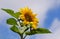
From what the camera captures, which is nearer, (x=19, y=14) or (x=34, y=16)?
(x=19, y=14)

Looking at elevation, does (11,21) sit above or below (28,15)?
below

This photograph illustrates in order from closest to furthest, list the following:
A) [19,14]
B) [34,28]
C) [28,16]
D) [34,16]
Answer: [34,28] → [19,14] → [34,16] → [28,16]

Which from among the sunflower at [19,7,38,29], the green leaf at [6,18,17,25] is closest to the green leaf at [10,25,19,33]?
the green leaf at [6,18,17,25]

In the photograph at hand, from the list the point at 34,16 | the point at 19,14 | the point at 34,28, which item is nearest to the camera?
the point at 34,28

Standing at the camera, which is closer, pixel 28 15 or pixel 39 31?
pixel 39 31

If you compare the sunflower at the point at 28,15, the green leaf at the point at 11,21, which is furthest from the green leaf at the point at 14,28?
the sunflower at the point at 28,15

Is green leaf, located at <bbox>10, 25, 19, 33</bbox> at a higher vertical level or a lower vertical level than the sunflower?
lower

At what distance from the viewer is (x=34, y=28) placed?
1442 millimetres

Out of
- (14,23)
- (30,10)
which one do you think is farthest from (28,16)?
(14,23)

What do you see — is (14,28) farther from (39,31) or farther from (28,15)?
(28,15)

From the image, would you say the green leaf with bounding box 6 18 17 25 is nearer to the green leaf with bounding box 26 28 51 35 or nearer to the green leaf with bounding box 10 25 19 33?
the green leaf with bounding box 10 25 19 33

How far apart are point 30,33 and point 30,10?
1.18 ft

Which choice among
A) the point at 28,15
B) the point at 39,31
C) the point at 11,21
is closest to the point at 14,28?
the point at 11,21

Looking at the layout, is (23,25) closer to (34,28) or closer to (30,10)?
(34,28)
